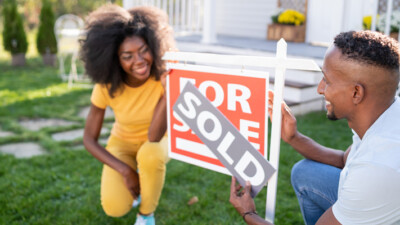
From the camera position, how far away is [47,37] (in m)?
8.71

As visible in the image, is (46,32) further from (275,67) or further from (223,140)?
(275,67)

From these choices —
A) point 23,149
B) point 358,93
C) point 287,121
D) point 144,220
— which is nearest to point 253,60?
point 287,121

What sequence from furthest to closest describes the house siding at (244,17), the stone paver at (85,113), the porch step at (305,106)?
the house siding at (244,17)
the stone paver at (85,113)
the porch step at (305,106)

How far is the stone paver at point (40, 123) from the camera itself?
451 centimetres

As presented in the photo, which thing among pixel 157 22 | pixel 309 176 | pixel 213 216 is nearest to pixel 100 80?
pixel 157 22

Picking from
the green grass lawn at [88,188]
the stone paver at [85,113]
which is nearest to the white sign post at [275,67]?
the green grass lawn at [88,188]

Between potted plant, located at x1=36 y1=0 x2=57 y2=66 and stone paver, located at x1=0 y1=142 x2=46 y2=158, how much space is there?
521 centimetres

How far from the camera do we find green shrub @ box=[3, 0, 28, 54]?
8.38 m

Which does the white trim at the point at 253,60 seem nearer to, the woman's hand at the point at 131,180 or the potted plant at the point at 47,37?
the woman's hand at the point at 131,180

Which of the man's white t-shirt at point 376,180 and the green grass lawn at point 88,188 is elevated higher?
the man's white t-shirt at point 376,180

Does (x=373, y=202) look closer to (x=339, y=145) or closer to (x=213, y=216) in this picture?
(x=213, y=216)

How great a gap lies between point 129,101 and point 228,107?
1073mm

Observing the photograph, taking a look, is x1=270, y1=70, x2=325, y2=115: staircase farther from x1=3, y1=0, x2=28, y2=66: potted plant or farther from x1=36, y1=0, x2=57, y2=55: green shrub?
x1=3, y1=0, x2=28, y2=66: potted plant

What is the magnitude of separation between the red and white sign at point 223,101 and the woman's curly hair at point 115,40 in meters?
0.74
